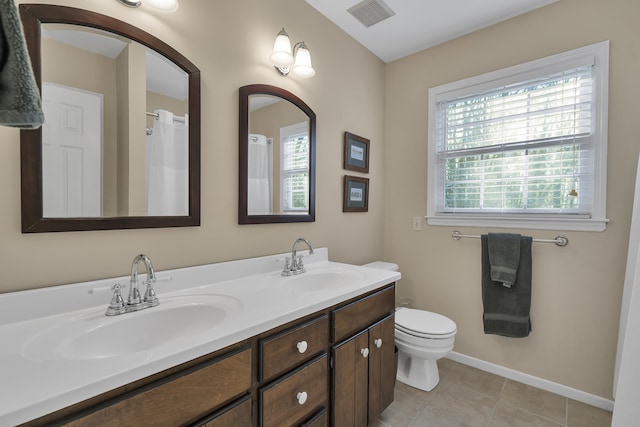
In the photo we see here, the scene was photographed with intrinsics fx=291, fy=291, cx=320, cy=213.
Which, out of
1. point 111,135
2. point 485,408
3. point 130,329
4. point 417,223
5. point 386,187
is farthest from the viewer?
point 386,187

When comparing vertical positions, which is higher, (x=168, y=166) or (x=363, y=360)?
(x=168, y=166)

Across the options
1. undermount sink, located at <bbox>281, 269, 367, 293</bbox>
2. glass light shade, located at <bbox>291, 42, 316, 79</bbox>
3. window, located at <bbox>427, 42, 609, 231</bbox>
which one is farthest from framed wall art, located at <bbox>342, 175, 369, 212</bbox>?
glass light shade, located at <bbox>291, 42, 316, 79</bbox>

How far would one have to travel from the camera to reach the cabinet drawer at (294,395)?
954 millimetres

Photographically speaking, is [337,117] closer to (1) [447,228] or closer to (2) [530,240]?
(1) [447,228]

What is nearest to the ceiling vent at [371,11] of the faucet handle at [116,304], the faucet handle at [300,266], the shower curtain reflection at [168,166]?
the shower curtain reflection at [168,166]

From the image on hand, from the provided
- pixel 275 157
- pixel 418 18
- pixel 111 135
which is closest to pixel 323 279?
pixel 275 157

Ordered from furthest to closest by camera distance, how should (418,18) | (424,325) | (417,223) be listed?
(417,223) < (418,18) < (424,325)

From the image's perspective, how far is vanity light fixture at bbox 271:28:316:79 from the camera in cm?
158

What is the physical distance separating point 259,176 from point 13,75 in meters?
1.14

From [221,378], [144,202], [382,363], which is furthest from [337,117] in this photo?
[221,378]

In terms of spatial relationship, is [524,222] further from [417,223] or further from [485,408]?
[485,408]

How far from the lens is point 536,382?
197 centimetres

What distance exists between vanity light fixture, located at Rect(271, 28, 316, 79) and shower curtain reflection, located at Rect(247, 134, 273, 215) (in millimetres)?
425

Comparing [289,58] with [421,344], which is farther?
[421,344]
